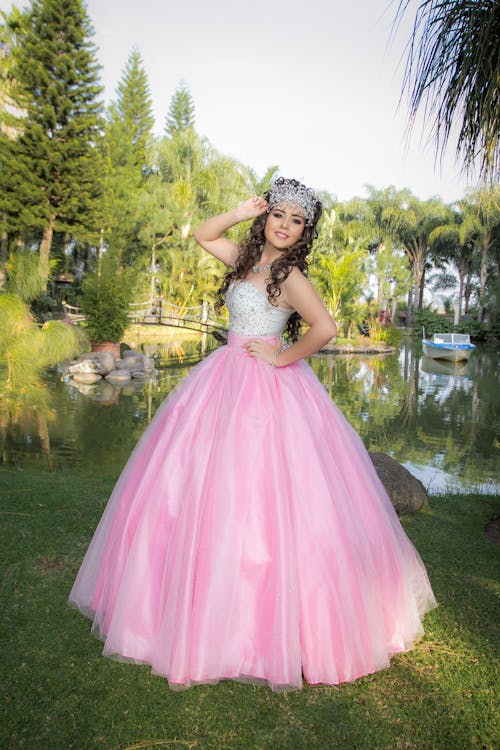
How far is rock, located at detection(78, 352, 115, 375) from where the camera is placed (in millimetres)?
15344

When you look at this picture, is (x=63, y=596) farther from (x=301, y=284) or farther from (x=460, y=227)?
(x=460, y=227)

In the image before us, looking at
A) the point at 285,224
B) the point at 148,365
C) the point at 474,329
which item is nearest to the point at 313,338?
the point at 285,224

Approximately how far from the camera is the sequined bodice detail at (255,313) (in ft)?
9.13

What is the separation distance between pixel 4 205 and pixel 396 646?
78.8 ft

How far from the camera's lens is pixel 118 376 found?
49.4 ft

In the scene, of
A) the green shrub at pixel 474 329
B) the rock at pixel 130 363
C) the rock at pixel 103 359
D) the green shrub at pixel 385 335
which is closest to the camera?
the rock at pixel 103 359

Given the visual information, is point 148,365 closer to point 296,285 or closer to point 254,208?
point 254,208

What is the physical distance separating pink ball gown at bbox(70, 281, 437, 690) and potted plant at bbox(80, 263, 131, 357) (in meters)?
15.0

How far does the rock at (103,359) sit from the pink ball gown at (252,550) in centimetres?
1303

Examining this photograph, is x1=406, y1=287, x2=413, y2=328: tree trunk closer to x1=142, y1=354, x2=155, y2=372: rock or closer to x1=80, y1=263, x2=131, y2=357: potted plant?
x1=80, y1=263, x2=131, y2=357: potted plant

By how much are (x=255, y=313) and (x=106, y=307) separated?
14970 millimetres

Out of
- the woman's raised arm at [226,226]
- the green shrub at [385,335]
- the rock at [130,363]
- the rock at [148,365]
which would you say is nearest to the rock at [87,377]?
the rock at [130,363]

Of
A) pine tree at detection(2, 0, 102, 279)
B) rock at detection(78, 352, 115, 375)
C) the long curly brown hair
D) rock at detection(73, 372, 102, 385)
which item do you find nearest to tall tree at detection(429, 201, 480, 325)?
A: pine tree at detection(2, 0, 102, 279)

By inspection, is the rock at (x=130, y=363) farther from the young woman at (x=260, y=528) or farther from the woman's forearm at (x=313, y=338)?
the woman's forearm at (x=313, y=338)
